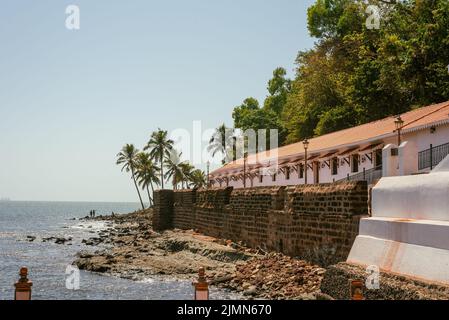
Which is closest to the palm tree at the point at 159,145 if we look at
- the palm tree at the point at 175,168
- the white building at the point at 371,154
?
the palm tree at the point at 175,168

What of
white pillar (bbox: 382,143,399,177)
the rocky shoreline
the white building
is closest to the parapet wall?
the rocky shoreline

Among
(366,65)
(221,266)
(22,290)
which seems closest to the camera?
(22,290)

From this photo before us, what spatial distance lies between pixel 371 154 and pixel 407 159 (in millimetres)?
11985

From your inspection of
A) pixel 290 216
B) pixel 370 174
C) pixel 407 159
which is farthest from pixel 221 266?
pixel 407 159

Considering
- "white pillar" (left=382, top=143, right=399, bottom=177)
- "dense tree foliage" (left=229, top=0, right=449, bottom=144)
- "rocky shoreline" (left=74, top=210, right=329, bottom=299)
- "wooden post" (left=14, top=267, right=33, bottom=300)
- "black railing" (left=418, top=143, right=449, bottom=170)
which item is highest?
"dense tree foliage" (left=229, top=0, right=449, bottom=144)

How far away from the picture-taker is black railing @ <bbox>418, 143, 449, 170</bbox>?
20.3m

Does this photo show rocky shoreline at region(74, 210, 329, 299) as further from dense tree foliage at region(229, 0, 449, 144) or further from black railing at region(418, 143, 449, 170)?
dense tree foliage at region(229, 0, 449, 144)

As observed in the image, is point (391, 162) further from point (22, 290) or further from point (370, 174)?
point (370, 174)

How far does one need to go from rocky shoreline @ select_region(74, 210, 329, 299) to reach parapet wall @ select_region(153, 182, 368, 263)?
0.55 metres

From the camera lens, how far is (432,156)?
20969 mm
